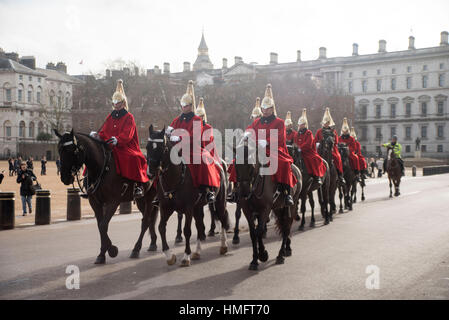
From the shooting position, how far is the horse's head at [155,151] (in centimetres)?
794

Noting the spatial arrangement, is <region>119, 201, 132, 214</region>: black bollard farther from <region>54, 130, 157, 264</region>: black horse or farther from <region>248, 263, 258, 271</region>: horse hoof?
<region>248, 263, 258, 271</region>: horse hoof

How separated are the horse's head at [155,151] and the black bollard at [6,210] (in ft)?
20.1

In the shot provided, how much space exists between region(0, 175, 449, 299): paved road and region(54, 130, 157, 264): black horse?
660mm

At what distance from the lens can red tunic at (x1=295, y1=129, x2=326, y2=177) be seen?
1252 cm

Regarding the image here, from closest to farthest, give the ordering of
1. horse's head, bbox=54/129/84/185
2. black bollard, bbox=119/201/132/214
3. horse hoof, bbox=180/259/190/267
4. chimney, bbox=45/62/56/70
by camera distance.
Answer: horse's head, bbox=54/129/84/185
horse hoof, bbox=180/259/190/267
black bollard, bbox=119/201/132/214
chimney, bbox=45/62/56/70

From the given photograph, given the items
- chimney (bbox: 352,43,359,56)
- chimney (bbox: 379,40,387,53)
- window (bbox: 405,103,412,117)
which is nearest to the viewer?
window (bbox: 405,103,412,117)

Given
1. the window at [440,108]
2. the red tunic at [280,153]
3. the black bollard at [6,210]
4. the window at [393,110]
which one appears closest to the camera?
the red tunic at [280,153]

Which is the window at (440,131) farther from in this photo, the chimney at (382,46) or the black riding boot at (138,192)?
the black riding boot at (138,192)

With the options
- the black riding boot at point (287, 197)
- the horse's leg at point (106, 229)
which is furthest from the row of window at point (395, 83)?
the horse's leg at point (106, 229)

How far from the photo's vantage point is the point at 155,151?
7938 millimetres

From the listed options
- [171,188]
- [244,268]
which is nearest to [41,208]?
[171,188]

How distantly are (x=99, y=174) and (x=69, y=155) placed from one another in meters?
0.62

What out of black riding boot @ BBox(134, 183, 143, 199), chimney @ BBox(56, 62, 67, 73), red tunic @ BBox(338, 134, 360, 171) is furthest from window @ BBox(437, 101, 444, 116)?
black riding boot @ BBox(134, 183, 143, 199)

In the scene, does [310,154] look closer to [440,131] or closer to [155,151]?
[155,151]
